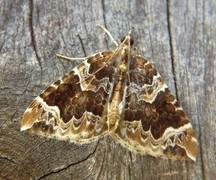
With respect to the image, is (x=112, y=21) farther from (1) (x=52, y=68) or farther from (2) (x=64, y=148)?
(2) (x=64, y=148)

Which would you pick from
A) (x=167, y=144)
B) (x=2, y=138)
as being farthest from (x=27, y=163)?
(x=167, y=144)

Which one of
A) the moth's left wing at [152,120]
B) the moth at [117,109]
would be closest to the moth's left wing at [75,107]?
the moth at [117,109]

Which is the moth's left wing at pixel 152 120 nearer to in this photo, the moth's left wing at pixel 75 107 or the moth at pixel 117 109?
the moth at pixel 117 109

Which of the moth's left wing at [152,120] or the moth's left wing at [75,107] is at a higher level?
the moth's left wing at [75,107]

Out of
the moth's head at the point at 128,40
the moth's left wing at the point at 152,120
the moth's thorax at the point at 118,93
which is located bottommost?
the moth's left wing at the point at 152,120

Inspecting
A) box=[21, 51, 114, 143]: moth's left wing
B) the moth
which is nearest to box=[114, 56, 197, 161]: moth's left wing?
the moth

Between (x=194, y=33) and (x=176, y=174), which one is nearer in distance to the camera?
(x=176, y=174)

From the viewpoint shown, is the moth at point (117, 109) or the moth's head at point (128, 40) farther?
the moth's head at point (128, 40)

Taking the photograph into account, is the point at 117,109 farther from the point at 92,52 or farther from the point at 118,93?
the point at 92,52
